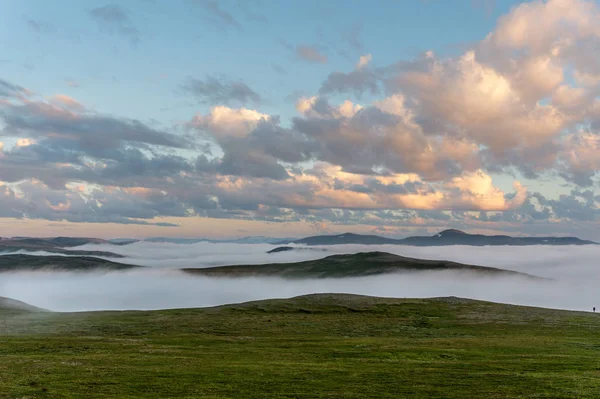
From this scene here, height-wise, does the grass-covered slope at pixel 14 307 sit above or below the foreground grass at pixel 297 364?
below

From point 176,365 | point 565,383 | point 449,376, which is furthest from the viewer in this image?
point 176,365

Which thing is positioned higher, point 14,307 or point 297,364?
point 297,364

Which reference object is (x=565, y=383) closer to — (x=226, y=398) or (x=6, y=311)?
(x=226, y=398)

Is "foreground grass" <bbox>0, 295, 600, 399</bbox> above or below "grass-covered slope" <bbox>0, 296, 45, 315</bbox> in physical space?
above

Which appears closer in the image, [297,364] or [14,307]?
[297,364]

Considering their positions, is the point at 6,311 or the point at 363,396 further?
the point at 6,311

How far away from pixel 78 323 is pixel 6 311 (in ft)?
187

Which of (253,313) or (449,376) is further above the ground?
(449,376)

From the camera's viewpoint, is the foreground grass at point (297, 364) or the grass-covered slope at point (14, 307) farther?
the grass-covered slope at point (14, 307)

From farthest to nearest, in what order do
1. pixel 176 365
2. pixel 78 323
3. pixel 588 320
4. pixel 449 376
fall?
pixel 588 320 < pixel 78 323 < pixel 176 365 < pixel 449 376

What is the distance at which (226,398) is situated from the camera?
34.3 m

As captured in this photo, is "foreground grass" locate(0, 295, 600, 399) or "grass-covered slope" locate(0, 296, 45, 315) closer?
"foreground grass" locate(0, 295, 600, 399)

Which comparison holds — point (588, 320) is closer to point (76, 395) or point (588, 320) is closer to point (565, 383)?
point (565, 383)

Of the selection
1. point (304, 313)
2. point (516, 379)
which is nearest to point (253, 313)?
point (304, 313)
